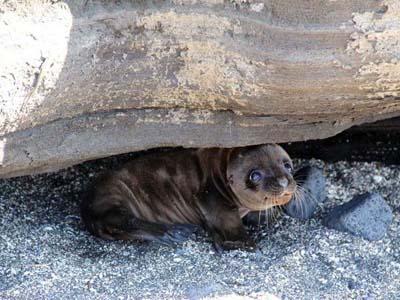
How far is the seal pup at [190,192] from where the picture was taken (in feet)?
14.0

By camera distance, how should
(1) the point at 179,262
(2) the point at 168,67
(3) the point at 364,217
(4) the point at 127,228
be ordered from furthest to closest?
(4) the point at 127,228, (3) the point at 364,217, (1) the point at 179,262, (2) the point at 168,67

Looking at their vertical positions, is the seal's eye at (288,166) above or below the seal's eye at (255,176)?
above

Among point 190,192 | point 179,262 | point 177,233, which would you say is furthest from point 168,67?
point 190,192

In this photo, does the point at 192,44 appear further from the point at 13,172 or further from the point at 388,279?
the point at 388,279

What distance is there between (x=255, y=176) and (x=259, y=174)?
0.11 ft

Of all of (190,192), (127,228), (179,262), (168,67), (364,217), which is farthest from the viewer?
(190,192)

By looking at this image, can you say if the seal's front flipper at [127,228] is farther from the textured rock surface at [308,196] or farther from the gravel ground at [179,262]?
the textured rock surface at [308,196]

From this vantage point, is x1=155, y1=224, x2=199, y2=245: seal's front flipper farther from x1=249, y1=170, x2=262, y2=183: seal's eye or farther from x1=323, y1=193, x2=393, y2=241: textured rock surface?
x1=323, y1=193, x2=393, y2=241: textured rock surface

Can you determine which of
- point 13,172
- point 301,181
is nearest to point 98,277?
point 13,172

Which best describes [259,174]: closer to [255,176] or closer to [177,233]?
[255,176]

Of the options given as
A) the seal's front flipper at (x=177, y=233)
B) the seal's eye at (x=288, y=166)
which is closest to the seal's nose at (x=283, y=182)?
the seal's eye at (x=288, y=166)

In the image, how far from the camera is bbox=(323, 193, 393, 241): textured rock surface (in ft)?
13.4

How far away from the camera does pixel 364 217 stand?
13.5ft

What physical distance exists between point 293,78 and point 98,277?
1.16 meters
